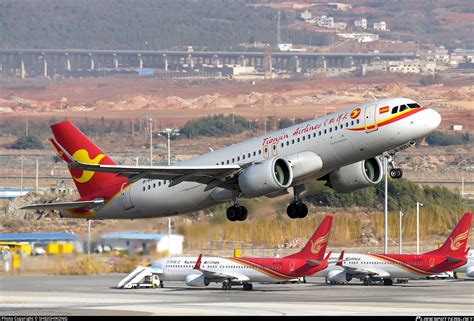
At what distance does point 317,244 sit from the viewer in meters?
93.1

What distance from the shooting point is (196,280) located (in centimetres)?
9344

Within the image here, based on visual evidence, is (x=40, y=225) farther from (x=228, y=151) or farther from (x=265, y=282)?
(x=228, y=151)

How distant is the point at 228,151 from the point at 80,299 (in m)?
18.3

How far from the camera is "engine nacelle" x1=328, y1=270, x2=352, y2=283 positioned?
97250 millimetres

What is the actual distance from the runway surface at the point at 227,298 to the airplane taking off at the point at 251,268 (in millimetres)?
765

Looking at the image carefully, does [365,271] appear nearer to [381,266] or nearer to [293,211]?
[381,266]

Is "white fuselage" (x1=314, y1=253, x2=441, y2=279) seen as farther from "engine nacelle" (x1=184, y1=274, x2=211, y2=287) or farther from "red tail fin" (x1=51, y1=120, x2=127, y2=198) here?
"red tail fin" (x1=51, y1=120, x2=127, y2=198)

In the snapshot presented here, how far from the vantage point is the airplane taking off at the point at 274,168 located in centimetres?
6044

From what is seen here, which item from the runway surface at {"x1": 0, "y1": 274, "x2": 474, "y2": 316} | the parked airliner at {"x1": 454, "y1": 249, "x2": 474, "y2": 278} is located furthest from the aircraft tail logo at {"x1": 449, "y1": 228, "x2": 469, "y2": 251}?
the parked airliner at {"x1": 454, "y1": 249, "x2": 474, "y2": 278}

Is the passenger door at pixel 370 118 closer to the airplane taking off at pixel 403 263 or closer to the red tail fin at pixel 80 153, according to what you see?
the red tail fin at pixel 80 153

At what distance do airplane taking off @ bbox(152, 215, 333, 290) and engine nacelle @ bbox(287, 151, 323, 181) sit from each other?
31452mm

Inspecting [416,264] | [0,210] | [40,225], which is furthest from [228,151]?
[0,210]

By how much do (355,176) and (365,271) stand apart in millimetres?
33682

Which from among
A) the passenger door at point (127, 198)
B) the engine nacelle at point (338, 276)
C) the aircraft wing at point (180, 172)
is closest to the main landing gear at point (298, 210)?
the aircraft wing at point (180, 172)
